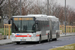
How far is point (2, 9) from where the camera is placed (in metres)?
57.5

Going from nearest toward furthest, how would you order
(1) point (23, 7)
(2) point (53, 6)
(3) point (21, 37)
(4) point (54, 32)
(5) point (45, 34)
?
(3) point (21, 37)
(5) point (45, 34)
(4) point (54, 32)
(1) point (23, 7)
(2) point (53, 6)

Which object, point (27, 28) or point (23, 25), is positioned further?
point (23, 25)

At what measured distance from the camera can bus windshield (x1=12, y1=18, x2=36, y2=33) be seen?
76.0ft

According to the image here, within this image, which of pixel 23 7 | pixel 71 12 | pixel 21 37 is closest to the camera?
pixel 21 37

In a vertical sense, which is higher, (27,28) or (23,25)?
(23,25)

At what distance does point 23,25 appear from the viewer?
76.8 ft

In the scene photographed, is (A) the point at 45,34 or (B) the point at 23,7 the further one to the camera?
(B) the point at 23,7

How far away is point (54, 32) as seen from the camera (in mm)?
29844

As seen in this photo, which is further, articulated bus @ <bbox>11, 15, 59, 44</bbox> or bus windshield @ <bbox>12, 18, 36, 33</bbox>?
bus windshield @ <bbox>12, 18, 36, 33</bbox>

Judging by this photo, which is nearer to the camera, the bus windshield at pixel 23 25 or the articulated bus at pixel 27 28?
the articulated bus at pixel 27 28

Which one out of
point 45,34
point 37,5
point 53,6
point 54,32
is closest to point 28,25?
point 45,34

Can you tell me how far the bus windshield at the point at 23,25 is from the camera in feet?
76.0

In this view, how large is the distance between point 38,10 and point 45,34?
46.9 meters

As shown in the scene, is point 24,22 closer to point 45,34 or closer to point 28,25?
point 28,25
